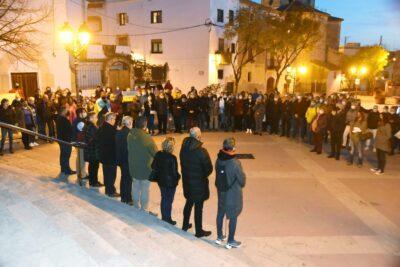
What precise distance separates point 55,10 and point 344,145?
1599 cm

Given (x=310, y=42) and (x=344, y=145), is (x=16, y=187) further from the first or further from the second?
(x=310, y=42)

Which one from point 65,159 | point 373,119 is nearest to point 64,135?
point 65,159

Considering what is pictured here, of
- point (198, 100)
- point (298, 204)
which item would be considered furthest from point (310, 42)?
point (298, 204)

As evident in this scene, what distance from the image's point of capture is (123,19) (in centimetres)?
3419

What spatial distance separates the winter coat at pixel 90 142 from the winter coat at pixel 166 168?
89.4 inches

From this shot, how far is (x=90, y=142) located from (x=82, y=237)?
361cm

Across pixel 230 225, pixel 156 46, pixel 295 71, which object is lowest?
pixel 230 225

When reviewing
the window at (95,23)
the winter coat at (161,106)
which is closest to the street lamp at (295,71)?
the window at (95,23)

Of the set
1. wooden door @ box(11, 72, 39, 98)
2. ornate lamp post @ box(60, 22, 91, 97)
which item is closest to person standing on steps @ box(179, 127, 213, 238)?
ornate lamp post @ box(60, 22, 91, 97)

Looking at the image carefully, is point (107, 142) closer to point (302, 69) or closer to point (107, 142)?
point (107, 142)

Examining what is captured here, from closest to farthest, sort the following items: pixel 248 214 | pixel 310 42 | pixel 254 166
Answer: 1. pixel 248 214
2. pixel 254 166
3. pixel 310 42

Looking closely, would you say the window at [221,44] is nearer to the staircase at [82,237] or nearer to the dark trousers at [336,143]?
the dark trousers at [336,143]

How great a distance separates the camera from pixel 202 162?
5.98 metres

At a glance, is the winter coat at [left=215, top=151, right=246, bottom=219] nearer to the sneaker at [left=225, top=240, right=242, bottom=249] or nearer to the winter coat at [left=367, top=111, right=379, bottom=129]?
the sneaker at [left=225, top=240, right=242, bottom=249]
